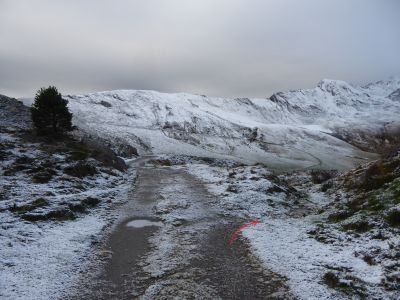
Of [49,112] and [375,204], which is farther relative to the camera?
[49,112]

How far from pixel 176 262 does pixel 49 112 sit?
38469 mm

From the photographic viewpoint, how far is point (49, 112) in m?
47.4

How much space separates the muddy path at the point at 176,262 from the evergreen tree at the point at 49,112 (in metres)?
27.3

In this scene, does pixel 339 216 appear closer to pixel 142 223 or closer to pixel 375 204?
pixel 375 204

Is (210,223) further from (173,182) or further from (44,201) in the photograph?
(173,182)

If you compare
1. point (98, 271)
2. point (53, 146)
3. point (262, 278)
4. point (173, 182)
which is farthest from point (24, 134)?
point (262, 278)

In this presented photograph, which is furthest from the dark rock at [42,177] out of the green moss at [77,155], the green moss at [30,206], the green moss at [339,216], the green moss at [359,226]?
the green moss at [359,226]

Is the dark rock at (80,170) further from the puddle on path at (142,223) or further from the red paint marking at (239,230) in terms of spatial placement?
the red paint marking at (239,230)

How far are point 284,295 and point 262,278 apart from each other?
5.17ft

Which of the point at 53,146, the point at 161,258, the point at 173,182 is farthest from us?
the point at 53,146

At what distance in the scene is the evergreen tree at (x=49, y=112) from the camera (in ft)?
153

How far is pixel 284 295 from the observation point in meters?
12.5

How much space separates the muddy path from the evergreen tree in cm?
2728

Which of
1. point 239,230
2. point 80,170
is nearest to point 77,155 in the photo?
point 80,170
